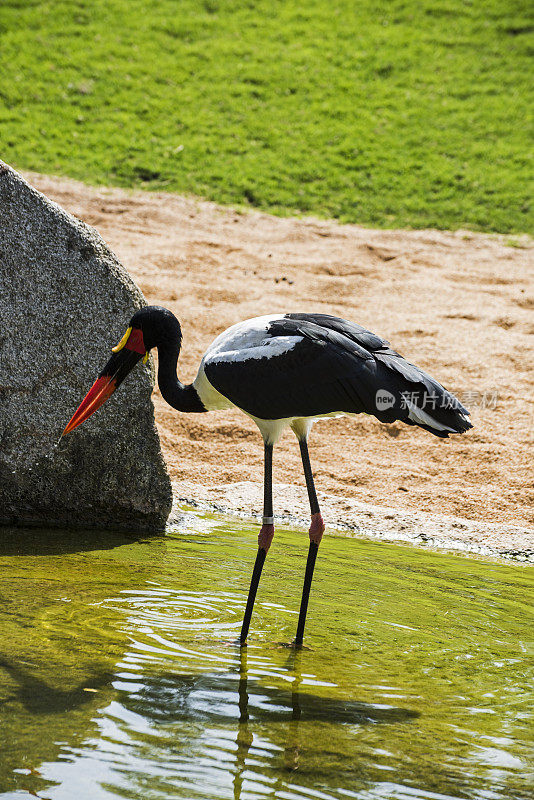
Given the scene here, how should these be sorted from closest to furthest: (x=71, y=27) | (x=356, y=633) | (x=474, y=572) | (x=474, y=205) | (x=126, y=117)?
(x=356, y=633) < (x=474, y=572) < (x=474, y=205) < (x=126, y=117) < (x=71, y=27)

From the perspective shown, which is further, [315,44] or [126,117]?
[315,44]

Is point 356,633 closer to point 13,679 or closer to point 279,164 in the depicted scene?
point 13,679

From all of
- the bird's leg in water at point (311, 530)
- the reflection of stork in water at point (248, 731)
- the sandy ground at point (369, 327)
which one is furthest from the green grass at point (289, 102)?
the reflection of stork in water at point (248, 731)

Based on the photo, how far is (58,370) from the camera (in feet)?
16.0

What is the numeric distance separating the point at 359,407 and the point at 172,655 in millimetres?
1224

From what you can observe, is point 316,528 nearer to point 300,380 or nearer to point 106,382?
point 300,380

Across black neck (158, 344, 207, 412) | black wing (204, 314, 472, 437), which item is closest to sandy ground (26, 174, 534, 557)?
black neck (158, 344, 207, 412)

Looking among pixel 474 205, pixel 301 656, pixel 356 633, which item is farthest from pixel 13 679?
pixel 474 205

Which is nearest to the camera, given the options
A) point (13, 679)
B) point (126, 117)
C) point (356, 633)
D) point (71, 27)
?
point (13, 679)

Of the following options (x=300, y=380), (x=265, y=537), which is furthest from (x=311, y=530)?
(x=300, y=380)

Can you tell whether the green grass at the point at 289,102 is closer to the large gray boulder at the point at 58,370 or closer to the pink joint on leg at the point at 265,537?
the large gray boulder at the point at 58,370

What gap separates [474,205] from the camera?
12.5 metres

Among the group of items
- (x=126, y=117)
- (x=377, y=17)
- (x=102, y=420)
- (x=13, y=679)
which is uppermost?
(x=377, y=17)

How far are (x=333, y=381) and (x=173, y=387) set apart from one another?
0.88m
